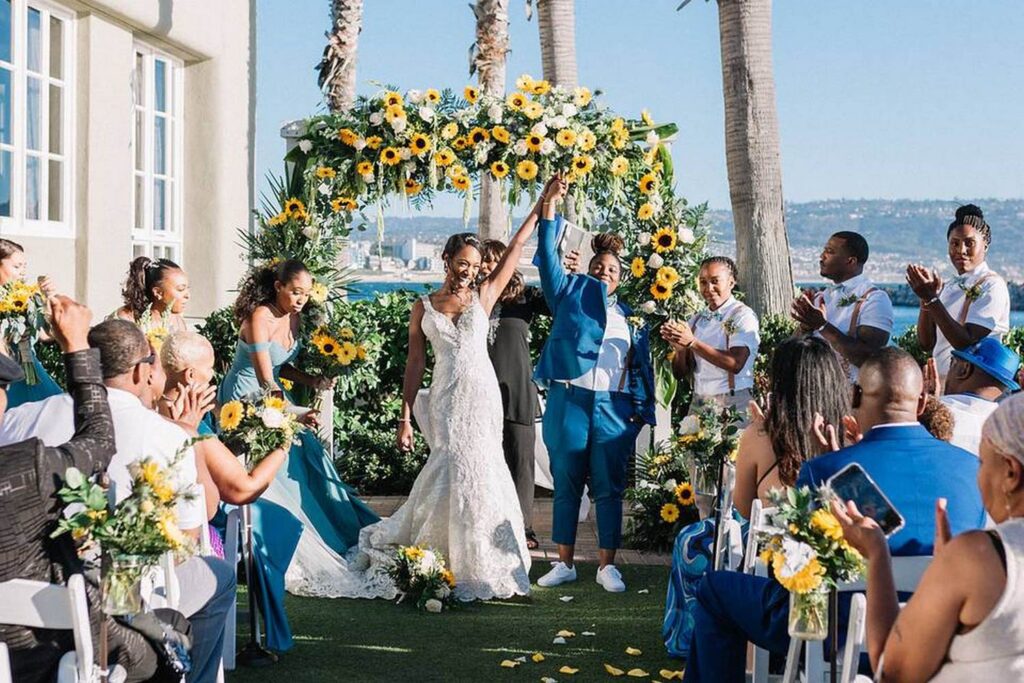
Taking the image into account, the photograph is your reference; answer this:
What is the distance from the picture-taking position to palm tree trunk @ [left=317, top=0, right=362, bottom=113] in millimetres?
19688

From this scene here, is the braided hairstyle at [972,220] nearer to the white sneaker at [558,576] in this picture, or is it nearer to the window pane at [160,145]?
the white sneaker at [558,576]

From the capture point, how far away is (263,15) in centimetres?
1329

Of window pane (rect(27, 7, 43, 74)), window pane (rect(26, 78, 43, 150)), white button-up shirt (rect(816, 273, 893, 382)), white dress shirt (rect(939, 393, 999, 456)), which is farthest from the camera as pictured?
window pane (rect(26, 78, 43, 150))

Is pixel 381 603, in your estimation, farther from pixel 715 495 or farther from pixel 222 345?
pixel 222 345

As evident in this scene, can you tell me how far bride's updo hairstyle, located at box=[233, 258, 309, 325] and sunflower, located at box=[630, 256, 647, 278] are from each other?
2.14 m

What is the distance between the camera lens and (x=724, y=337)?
675 centimetres

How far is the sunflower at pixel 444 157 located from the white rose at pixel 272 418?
3290 millimetres

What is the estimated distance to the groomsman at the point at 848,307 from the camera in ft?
20.7

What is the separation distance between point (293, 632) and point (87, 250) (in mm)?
5314

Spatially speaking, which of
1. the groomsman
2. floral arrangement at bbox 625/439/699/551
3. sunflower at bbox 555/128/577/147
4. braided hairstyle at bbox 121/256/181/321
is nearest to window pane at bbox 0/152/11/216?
braided hairstyle at bbox 121/256/181/321

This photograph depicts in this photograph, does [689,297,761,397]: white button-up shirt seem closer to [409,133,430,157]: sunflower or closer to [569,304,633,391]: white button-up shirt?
[569,304,633,391]: white button-up shirt

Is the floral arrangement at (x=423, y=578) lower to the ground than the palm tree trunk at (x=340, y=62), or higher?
lower

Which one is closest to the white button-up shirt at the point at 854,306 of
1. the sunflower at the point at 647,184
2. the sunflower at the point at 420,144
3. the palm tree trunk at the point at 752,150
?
the sunflower at the point at 647,184

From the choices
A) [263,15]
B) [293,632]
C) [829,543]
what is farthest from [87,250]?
[829,543]
